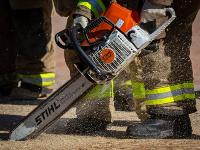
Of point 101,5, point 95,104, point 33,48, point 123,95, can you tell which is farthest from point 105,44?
point 33,48

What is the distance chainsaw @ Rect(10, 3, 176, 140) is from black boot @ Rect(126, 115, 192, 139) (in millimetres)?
484

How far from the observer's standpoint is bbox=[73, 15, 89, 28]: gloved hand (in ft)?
11.5

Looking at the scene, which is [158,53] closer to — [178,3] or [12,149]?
[178,3]

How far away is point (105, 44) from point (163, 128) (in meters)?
0.71

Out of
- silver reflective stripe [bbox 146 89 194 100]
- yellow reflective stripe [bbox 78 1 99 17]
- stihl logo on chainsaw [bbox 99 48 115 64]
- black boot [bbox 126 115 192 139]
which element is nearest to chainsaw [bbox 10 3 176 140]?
stihl logo on chainsaw [bbox 99 48 115 64]

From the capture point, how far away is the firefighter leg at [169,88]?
12.3 ft

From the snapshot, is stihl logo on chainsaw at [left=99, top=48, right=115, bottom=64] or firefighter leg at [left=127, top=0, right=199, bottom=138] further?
firefighter leg at [left=127, top=0, right=199, bottom=138]

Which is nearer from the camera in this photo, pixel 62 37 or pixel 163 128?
pixel 62 37

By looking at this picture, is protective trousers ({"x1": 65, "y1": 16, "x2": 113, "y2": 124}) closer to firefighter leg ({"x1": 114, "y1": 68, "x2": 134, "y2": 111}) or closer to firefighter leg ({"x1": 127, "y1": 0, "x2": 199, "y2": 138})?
firefighter leg ({"x1": 127, "y1": 0, "x2": 199, "y2": 138})

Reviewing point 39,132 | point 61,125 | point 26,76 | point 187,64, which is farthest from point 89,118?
point 26,76

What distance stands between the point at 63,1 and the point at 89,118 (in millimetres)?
966

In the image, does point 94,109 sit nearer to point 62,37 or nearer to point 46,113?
point 46,113

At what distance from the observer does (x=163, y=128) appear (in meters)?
3.73

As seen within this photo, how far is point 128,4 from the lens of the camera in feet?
12.4
